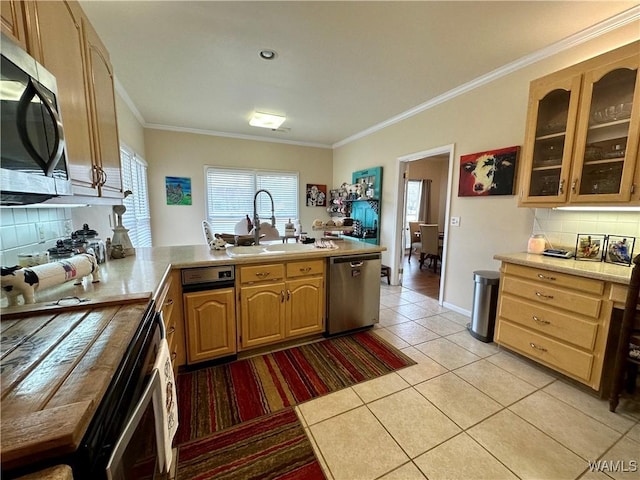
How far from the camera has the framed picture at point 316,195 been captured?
5.95 meters

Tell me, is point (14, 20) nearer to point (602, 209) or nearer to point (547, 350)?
point (547, 350)

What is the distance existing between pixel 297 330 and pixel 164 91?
327 centimetres

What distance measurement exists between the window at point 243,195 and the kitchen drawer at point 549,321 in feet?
14.0

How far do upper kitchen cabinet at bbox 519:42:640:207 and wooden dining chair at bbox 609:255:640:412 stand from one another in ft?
2.07

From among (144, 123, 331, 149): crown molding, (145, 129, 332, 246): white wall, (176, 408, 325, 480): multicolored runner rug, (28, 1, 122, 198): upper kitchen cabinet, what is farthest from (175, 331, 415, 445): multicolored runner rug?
(144, 123, 331, 149): crown molding

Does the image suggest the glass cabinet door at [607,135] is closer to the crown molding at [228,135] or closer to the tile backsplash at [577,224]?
the tile backsplash at [577,224]

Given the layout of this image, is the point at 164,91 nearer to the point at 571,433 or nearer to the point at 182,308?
the point at 182,308

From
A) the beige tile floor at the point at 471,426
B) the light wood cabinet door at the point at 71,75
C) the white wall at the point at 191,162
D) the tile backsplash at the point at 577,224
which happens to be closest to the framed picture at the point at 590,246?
the tile backsplash at the point at 577,224

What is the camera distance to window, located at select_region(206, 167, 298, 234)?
5.12 meters

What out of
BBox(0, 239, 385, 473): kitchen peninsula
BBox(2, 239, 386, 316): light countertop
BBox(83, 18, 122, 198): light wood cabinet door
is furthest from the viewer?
BBox(83, 18, 122, 198): light wood cabinet door

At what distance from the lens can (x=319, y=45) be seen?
7.45ft

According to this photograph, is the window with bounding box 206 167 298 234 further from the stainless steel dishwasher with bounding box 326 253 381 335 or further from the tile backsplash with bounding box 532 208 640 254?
the tile backsplash with bounding box 532 208 640 254

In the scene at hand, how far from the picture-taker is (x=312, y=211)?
6043 mm

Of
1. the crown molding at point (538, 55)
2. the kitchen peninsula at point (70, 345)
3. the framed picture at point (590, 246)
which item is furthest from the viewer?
the framed picture at point (590, 246)
